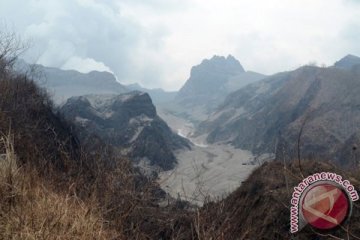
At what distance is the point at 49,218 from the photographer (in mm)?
4992

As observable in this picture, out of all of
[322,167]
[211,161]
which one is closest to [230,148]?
[211,161]

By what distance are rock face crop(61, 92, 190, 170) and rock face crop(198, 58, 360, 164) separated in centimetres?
1539

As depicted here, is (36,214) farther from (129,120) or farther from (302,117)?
(129,120)

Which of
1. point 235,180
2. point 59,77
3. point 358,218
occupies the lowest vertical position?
point 235,180

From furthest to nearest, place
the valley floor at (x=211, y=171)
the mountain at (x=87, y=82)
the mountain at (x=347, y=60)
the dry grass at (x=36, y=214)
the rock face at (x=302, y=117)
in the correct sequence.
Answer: the mountain at (x=87, y=82) < the mountain at (x=347, y=60) < the rock face at (x=302, y=117) < the valley floor at (x=211, y=171) < the dry grass at (x=36, y=214)

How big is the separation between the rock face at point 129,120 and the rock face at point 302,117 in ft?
50.5

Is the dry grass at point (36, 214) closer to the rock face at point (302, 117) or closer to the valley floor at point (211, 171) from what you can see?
the valley floor at point (211, 171)

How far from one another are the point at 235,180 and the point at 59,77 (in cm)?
15353

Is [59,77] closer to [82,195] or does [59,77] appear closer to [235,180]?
[235,180]

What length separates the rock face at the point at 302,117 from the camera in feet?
201

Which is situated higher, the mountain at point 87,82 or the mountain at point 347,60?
the mountain at point 347,60

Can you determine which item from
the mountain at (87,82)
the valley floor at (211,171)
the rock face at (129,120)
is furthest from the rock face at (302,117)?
the mountain at (87,82)

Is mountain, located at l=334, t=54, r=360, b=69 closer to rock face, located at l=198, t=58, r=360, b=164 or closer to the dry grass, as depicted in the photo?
rock face, located at l=198, t=58, r=360, b=164

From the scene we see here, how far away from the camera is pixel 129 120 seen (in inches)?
2980
